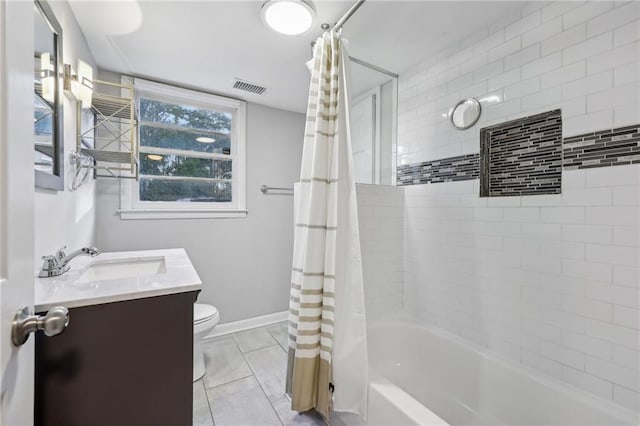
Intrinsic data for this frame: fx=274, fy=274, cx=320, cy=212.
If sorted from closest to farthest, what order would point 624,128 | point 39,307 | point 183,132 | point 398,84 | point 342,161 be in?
point 39,307
point 624,128
point 342,161
point 398,84
point 183,132

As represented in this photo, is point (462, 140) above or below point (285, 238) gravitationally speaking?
above

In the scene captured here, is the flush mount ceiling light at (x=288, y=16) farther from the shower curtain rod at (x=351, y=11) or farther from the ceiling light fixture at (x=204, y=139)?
the ceiling light fixture at (x=204, y=139)

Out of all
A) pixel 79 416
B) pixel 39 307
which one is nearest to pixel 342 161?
pixel 39 307

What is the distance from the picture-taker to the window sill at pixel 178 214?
2.18 m

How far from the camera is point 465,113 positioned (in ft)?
5.72

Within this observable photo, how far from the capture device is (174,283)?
A: 1.05 meters

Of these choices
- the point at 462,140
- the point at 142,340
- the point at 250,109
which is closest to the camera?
the point at 142,340

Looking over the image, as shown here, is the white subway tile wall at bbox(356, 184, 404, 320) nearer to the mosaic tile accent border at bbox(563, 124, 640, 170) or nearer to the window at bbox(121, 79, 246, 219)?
the mosaic tile accent border at bbox(563, 124, 640, 170)

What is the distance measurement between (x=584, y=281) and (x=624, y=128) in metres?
0.69

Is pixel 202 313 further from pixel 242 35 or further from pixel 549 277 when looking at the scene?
pixel 549 277

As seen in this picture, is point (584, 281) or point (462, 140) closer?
point (584, 281)

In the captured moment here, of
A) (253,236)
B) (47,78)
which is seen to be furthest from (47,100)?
(253,236)

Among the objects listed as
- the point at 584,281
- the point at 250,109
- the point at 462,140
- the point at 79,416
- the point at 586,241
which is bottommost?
the point at 79,416

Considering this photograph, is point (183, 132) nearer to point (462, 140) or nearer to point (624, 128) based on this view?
point (462, 140)
